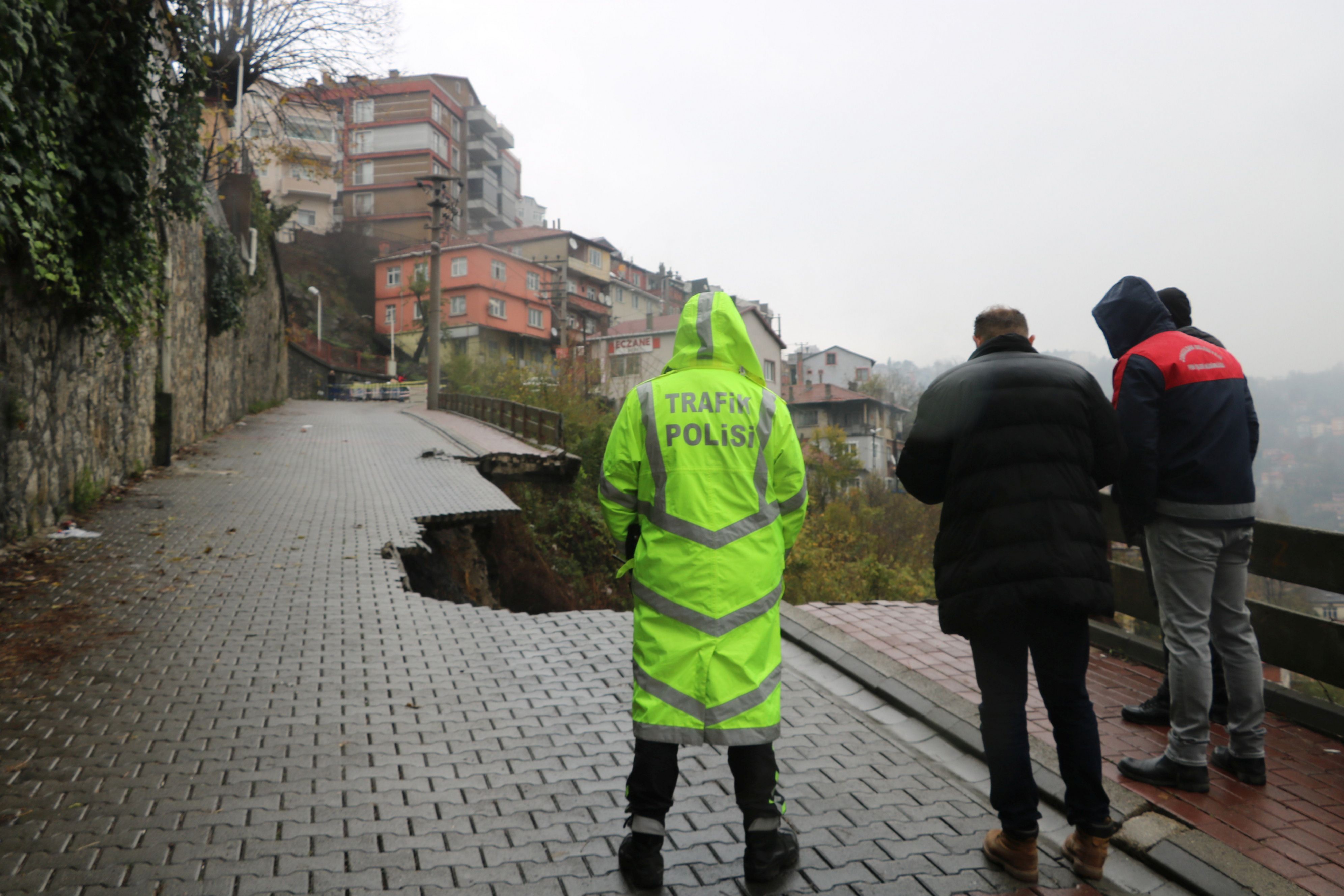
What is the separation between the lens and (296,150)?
21.4 m

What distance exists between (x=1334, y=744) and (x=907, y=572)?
28522 mm

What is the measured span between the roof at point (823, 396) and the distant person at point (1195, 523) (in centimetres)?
6221

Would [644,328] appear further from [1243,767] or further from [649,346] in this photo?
[1243,767]

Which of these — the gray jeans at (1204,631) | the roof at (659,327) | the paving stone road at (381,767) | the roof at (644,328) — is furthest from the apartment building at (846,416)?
the gray jeans at (1204,631)

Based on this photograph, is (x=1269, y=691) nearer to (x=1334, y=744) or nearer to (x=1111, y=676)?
(x=1334, y=744)

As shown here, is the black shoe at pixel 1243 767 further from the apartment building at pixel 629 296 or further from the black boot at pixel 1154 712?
the apartment building at pixel 629 296

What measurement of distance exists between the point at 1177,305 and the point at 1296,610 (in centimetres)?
172

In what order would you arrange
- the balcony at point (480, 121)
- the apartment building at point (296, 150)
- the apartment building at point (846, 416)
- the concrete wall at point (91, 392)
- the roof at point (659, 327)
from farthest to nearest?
the balcony at point (480, 121)
the apartment building at point (846, 416)
the roof at point (659, 327)
the apartment building at point (296, 150)
the concrete wall at point (91, 392)

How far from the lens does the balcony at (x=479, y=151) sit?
77.4 metres

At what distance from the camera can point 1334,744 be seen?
3.91 m

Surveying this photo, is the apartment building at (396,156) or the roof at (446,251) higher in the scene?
the apartment building at (396,156)

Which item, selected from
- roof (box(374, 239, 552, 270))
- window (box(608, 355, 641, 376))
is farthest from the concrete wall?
roof (box(374, 239, 552, 270))

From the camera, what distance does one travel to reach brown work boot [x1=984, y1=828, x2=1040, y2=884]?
9.50 feet

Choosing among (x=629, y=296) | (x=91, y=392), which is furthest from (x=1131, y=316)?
(x=629, y=296)
